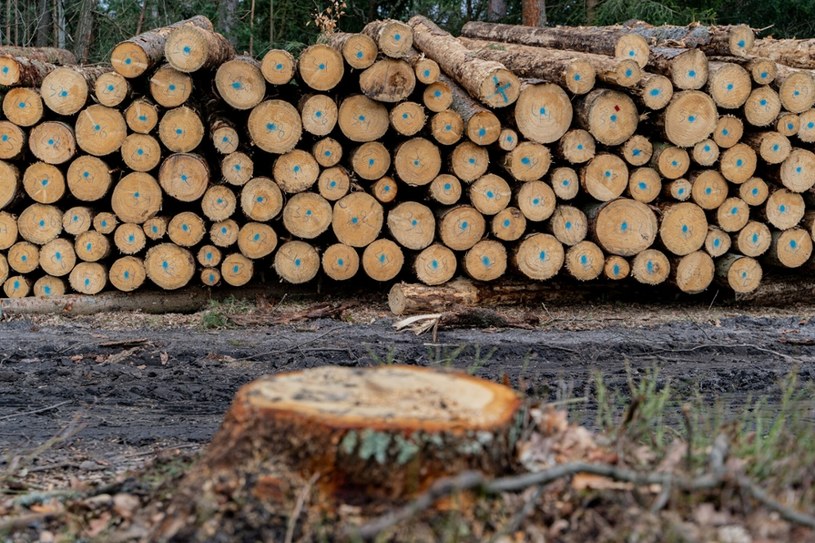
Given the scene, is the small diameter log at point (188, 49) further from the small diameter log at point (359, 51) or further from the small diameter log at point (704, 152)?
the small diameter log at point (704, 152)

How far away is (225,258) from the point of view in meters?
7.52

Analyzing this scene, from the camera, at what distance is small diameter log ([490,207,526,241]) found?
23.9 ft

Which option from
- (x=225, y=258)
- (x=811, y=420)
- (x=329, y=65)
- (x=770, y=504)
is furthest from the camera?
(x=225, y=258)

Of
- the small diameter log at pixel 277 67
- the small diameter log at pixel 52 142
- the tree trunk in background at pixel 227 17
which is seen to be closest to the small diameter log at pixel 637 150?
the small diameter log at pixel 277 67

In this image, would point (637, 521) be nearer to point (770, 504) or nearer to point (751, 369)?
point (770, 504)

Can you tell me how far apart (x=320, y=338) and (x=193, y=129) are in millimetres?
2273

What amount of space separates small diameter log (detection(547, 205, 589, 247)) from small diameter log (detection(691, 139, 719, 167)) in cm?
108

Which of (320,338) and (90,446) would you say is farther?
(320,338)

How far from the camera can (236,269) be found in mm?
7500

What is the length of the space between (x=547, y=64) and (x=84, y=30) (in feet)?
30.7

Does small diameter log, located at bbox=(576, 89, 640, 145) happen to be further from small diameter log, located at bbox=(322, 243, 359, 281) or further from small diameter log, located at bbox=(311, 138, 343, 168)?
small diameter log, located at bbox=(322, 243, 359, 281)

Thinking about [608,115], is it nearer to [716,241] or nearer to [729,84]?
[729,84]

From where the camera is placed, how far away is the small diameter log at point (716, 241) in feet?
24.9

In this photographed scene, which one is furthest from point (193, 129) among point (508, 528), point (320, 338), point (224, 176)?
point (508, 528)
